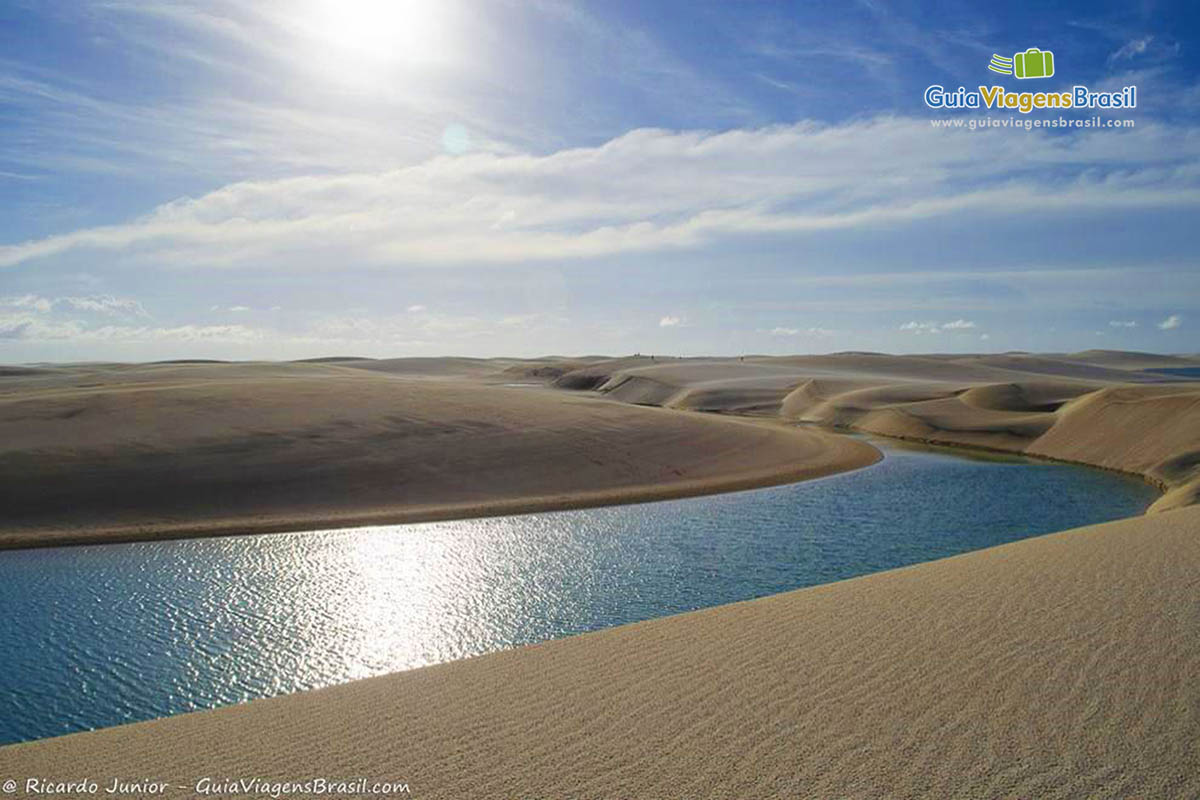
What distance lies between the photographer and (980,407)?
43219mm

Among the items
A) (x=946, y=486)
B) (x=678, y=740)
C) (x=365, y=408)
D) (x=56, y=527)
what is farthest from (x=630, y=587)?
(x=365, y=408)

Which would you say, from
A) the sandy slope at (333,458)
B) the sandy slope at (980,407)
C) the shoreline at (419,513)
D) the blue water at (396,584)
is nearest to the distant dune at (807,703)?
the shoreline at (419,513)

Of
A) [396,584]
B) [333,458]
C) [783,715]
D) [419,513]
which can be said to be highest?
[333,458]

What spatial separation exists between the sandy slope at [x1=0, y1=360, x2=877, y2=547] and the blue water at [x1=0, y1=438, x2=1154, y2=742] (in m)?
1.83

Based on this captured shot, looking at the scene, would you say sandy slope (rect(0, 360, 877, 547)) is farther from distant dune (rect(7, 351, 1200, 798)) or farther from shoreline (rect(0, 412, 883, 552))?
distant dune (rect(7, 351, 1200, 798))

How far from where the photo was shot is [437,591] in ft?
46.7

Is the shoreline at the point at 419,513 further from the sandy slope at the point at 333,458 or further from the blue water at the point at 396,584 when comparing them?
the blue water at the point at 396,584

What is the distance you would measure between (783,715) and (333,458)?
21.7 meters

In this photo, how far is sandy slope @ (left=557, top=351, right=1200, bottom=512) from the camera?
94.1 ft

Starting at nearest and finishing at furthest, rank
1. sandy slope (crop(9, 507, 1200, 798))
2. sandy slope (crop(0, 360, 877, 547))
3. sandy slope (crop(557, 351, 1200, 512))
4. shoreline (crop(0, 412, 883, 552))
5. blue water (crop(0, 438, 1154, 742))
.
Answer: sandy slope (crop(9, 507, 1200, 798)), blue water (crop(0, 438, 1154, 742)), shoreline (crop(0, 412, 883, 552)), sandy slope (crop(0, 360, 877, 547)), sandy slope (crop(557, 351, 1200, 512))

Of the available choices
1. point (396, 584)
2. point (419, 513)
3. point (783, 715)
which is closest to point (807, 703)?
point (783, 715)

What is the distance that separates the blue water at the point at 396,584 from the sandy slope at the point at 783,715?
3.08 metres

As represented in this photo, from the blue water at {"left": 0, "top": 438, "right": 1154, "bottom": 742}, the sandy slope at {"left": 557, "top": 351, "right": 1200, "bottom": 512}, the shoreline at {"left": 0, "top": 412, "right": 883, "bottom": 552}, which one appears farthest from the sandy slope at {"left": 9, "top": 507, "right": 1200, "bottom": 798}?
the sandy slope at {"left": 557, "top": 351, "right": 1200, "bottom": 512}

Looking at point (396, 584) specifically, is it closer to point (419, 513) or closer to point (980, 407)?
point (419, 513)
